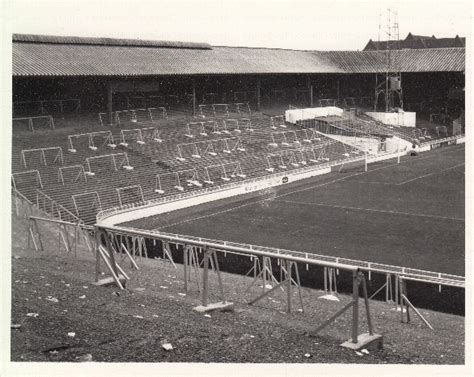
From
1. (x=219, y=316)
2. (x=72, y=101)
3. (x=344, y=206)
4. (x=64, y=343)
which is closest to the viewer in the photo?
(x=64, y=343)

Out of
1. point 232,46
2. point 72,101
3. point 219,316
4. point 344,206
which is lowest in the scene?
point 344,206

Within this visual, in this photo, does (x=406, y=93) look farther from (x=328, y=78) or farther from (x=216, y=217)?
(x=216, y=217)

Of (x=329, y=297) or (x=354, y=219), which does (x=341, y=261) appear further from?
(x=354, y=219)

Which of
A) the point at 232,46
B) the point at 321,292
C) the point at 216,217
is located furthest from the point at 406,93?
the point at 321,292

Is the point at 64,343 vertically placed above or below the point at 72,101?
below

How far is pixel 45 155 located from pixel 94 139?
4284 mm

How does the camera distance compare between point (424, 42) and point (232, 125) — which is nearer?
point (232, 125)

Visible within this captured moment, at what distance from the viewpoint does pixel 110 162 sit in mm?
30609

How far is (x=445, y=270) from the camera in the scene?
61.4 ft

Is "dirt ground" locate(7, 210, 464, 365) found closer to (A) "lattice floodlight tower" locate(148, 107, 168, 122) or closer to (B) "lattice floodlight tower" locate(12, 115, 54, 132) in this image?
(B) "lattice floodlight tower" locate(12, 115, 54, 132)

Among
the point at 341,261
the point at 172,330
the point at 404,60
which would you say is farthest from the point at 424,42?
the point at 172,330

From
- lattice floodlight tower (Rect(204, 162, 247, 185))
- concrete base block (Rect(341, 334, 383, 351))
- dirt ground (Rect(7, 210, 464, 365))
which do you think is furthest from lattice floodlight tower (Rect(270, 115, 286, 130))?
concrete base block (Rect(341, 334, 383, 351))

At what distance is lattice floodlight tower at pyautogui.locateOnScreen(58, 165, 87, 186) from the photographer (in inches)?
1068

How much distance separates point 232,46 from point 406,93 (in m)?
17.2
